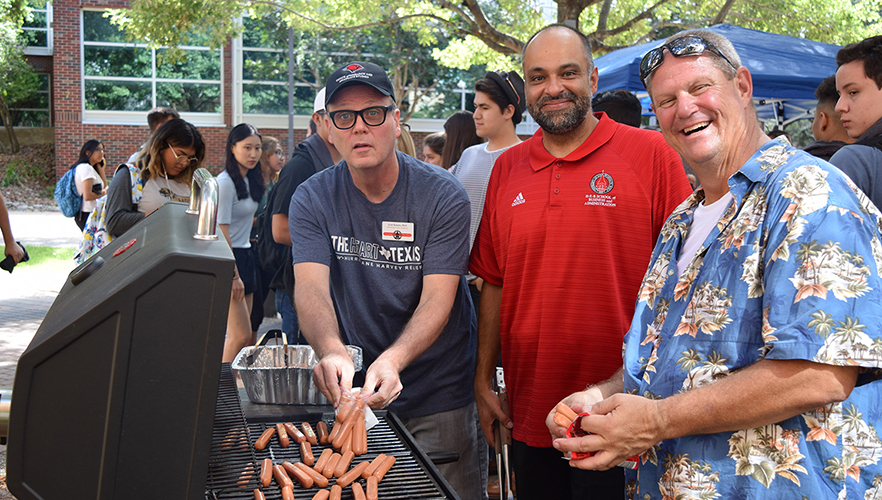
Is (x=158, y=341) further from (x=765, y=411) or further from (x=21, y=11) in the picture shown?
(x=21, y=11)

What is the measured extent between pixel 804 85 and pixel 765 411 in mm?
7021

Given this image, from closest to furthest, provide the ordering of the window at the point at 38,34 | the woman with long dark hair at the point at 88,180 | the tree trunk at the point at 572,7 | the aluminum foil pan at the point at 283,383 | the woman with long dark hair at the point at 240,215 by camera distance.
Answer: the aluminum foil pan at the point at 283,383
the woman with long dark hair at the point at 240,215
the woman with long dark hair at the point at 88,180
the tree trunk at the point at 572,7
the window at the point at 38,34

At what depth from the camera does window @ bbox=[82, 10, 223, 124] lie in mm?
23219

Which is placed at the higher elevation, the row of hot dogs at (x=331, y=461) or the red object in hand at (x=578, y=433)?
the red object in hand at (x=578, y=433)

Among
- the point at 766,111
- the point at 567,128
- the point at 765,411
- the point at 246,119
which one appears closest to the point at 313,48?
the point at 246,119

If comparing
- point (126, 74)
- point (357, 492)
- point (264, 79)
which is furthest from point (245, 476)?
point (126, 74)

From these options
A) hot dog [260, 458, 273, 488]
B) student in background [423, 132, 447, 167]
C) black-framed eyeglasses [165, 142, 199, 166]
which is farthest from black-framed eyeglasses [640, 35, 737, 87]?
student in background [423, 132, 447, 167]

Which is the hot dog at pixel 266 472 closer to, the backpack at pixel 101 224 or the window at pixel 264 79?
the backpack at pixel 101 224

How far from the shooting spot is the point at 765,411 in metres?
1.43

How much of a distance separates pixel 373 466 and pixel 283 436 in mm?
372

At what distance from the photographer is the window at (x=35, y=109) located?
1024 inches

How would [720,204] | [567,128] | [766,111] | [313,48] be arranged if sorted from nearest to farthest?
1. [720,204]
2. [567,128]
3. [766,111]
4. [313,48]

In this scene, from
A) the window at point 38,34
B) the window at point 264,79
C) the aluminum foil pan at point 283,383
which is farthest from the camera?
the window at point 38,34

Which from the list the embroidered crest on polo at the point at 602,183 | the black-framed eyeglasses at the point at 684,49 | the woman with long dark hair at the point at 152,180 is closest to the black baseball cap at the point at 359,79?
the embroidered crest on polo at the point at 602,183
